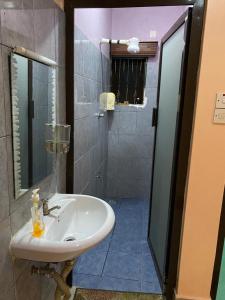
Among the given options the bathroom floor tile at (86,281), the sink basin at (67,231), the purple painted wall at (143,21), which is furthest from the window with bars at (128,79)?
the bathroom floor tile at (86,281)

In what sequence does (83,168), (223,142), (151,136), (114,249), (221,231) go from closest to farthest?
(223,142) < (221,231) < (83,168) < (114,249) < (151,136)

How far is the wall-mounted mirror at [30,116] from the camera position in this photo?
3.29 feet

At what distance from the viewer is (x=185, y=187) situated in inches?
61.7

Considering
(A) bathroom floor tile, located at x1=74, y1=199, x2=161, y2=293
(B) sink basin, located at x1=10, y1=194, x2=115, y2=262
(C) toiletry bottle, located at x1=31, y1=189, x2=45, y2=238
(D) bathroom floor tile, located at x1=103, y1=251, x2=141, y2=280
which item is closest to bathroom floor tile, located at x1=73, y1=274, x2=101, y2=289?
(A) bathroom floor tile, located at x1=74, y1=199, x2=161, y2=293

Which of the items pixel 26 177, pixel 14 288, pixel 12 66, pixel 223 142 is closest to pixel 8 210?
pixel 26 177

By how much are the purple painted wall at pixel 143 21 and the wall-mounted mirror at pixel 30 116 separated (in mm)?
2112

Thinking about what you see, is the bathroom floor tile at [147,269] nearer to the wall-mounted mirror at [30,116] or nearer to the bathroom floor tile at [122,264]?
the bathroom floor tile at [122,264]

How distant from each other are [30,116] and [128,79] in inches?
90.1

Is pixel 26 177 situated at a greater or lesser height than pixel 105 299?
greater

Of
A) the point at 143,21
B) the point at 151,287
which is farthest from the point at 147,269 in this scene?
the point at 143,21

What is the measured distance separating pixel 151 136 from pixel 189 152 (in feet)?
5.94

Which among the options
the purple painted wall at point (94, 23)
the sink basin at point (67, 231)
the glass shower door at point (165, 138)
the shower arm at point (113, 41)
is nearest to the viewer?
the sink basin at point (67, 231)

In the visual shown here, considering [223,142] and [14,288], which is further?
[223,142]

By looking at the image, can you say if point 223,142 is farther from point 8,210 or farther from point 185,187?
point 8,210
